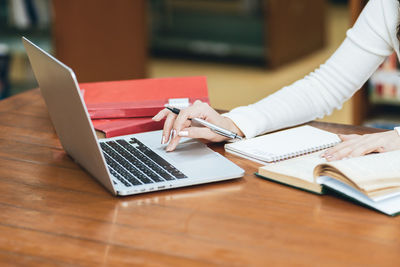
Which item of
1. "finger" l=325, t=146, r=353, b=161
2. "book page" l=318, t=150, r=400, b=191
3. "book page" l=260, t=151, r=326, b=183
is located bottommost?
"book page" l=260, t=151, r=326, b=183

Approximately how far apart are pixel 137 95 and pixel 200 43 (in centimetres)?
376

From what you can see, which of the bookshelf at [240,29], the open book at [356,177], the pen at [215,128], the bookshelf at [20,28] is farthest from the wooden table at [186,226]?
the bookshelf at [240,29]

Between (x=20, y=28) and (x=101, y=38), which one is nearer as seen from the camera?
(x=101, y=38)

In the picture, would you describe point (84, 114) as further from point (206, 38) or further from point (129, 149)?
point (206, 38)

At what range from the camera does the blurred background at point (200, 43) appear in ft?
10.8

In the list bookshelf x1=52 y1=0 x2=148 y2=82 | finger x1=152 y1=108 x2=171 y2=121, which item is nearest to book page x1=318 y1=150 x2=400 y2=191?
finger x1=152 y1=108 x2=171 y2=121

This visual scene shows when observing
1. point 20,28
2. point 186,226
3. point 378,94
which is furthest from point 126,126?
point 20,28

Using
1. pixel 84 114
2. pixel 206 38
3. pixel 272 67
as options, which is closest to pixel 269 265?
pixel 84 114

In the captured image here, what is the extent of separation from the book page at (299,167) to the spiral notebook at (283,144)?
0.04m

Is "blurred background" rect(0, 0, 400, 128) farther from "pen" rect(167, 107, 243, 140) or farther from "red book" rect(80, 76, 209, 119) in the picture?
"pen" rect(167, 107, 243, 140)

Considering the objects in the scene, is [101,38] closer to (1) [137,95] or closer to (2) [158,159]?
(1) [137,95]

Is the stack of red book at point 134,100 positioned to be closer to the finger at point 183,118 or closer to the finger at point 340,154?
the finger at point 183,118

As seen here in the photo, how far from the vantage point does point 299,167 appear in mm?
1038

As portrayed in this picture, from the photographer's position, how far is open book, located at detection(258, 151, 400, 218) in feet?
3.01
